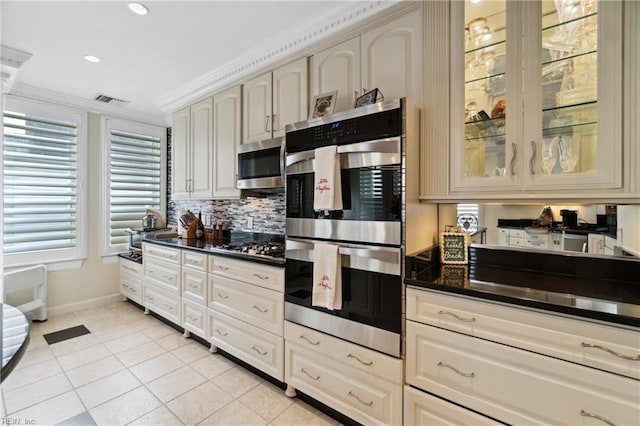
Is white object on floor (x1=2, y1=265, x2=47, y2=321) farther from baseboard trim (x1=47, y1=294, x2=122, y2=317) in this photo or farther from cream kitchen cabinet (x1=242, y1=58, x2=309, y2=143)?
cream kitchen cabinet (x1=242, y1=58, x2=309, y2=143)

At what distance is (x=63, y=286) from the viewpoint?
11.1 ft

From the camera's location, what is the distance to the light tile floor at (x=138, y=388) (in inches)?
68.5

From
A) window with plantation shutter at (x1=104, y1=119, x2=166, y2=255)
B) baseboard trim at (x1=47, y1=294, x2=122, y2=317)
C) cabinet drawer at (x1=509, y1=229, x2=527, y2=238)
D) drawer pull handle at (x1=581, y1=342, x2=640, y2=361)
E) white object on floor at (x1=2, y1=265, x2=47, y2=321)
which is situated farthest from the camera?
window with plantation shutter at (x1=104, y1=119, x2=166, y2=255)

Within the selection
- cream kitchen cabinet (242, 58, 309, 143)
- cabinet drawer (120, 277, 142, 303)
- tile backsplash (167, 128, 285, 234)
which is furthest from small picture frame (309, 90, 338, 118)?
cabinet drawer (120, 277, 142, 303)

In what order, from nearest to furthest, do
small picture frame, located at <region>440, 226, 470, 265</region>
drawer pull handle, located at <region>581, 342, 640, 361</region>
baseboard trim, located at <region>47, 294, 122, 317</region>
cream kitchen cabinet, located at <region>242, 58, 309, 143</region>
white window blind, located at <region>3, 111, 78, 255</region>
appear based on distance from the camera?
drawer pull handle, located at <region>581, 342, 640, 361</region>, small picture frame, located at <region>440, 226, 470, 265</region>, cream kitchen cabinet, located at <region>242, 58, 309, 143</region>, white window blind, located at <region>3, 111, 78, 255</region>, baseboard trim, located at <region>47, 294, 122, 317</region>

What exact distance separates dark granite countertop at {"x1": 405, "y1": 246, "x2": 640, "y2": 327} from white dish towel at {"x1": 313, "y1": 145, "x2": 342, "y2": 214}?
0.53 metres

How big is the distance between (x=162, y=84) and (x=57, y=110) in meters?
1.41

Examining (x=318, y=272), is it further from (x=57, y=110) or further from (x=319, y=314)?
(x=57, y=110)

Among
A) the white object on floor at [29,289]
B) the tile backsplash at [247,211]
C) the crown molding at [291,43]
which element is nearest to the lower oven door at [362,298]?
the tile backsplash at [247,211]

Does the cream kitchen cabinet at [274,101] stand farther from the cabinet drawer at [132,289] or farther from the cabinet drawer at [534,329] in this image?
the cabinet drawer at [132,289]

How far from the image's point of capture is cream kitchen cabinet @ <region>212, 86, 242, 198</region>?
8.92 ft

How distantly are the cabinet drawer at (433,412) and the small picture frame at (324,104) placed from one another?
173 centimetres

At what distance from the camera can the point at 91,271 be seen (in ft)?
11.8

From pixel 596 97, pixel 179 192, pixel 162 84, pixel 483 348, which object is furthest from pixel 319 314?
pixel 162 84
